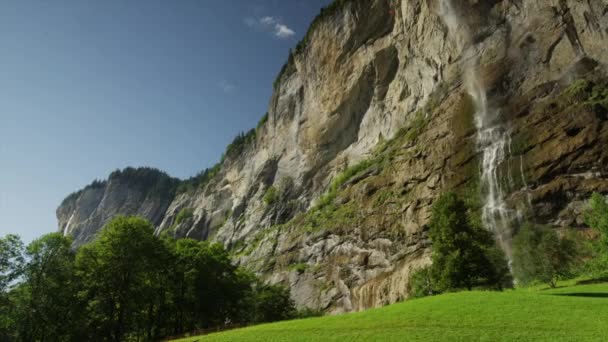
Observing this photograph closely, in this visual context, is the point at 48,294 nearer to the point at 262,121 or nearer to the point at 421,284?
the point at 421,284

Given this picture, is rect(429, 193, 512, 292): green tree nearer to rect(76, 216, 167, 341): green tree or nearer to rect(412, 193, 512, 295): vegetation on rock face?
rect(412, 193, 512, 295): vegetation on rock face

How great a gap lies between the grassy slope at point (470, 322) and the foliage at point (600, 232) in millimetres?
8825

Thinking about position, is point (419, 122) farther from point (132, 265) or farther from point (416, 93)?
point (132, 265)

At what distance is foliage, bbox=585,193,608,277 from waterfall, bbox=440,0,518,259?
27.7 feet

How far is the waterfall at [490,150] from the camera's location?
43938mm

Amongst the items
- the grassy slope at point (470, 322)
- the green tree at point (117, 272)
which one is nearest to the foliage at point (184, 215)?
the green tree at point (117, 272)

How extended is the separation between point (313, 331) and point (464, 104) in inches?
1741

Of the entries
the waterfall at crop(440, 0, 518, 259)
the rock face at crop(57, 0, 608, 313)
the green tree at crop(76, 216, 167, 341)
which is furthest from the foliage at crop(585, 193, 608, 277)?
the green tree at crop(76, 216, 167, 341)

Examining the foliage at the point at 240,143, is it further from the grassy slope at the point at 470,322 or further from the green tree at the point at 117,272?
the grassy slope at the point at 470,322

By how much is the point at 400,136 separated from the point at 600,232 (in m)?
35.5

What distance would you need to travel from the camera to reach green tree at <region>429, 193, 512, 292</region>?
31.3m

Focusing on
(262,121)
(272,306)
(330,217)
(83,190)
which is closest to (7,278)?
(272,306)

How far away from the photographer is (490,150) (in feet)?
162

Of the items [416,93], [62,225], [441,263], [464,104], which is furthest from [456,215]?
[62,225]
